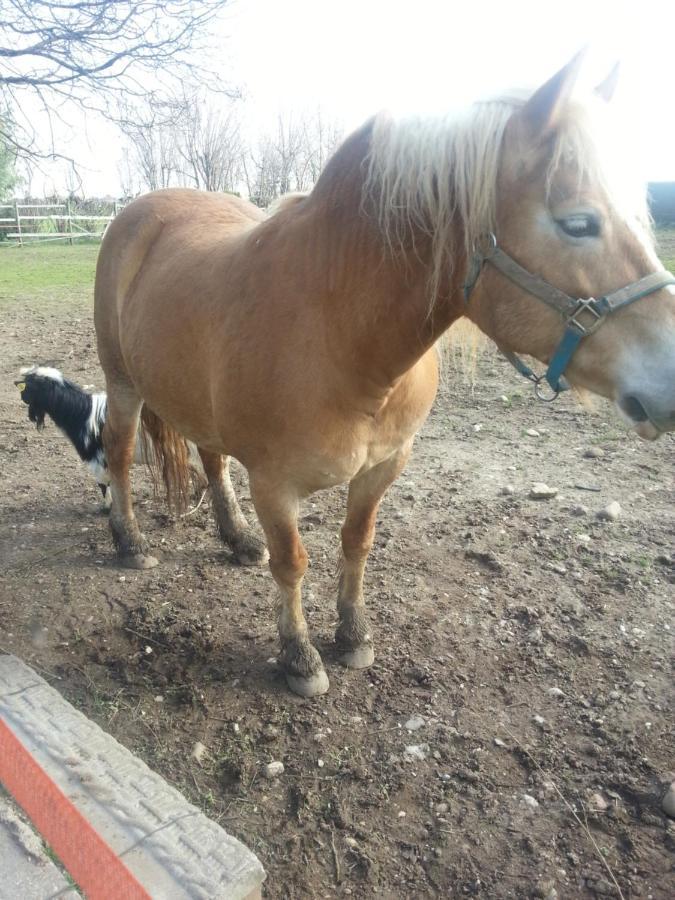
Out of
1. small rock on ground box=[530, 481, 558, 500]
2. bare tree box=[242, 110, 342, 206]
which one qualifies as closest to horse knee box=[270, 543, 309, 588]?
small rock on ground box=[530, 481, 558, 500]

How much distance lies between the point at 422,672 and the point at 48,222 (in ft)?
99.9

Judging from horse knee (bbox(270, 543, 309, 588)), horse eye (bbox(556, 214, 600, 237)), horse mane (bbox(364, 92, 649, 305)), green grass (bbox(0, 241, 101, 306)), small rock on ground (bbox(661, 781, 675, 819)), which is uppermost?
horse mane (bbox(364, 92, 649, 305))

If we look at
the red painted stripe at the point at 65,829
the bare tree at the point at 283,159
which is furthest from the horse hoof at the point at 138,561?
the bare tree at the point at 283,159

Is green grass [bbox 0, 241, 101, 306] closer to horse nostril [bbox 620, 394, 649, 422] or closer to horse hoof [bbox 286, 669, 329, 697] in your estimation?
horse hoof [bbox 286, 669, 329, 697]

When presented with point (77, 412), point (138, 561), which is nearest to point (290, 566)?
point (138, 561)

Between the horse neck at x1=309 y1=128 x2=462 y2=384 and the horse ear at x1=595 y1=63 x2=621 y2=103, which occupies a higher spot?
the horse ear at x1=595 y1=63 x2=621 y2=103

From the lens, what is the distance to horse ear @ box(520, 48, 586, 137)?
126cm

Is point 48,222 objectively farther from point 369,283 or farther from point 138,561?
→ point 369,283

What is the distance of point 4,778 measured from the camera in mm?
1736

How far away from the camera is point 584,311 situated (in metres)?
1.36

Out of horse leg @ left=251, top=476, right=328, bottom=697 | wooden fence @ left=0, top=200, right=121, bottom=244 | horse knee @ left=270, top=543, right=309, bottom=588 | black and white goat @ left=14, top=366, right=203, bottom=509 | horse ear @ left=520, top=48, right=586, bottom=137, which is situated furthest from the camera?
wooden fence @ left=0, top=200, right=121, bottom=244

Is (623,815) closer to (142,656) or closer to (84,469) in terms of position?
(142,656)

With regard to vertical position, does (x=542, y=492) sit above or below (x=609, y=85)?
below

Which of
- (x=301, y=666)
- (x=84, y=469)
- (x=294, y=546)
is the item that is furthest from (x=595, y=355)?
(x=84, y=469)
